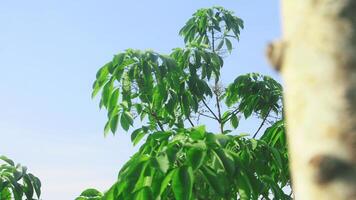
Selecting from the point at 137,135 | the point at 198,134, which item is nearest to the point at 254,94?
the point at 137,135

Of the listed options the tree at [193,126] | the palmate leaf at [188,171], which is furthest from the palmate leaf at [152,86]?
the palmate leaf at [188,171]

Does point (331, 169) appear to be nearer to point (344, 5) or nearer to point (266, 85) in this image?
point (344, 5)

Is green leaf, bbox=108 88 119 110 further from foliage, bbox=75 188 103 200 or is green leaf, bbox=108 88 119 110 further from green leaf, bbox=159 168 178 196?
green leaf, bbox=159 168 178 196

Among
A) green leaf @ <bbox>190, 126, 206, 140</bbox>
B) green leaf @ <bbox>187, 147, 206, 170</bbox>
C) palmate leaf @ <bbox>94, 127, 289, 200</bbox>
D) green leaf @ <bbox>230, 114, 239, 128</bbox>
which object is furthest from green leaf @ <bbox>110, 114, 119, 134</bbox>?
green leaf @ <bbox>187, 147, 206, 170</bbox>

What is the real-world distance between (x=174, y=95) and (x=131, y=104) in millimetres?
548

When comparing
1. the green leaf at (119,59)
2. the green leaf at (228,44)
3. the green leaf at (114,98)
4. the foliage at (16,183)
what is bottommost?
the foliage at (16,183)

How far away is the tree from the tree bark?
242 centimetres

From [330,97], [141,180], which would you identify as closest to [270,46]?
[330,97]

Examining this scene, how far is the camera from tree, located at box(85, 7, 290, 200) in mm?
3740

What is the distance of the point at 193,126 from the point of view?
6.23 metres

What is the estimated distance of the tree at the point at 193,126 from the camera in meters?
3.74

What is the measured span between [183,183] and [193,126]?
106 inches

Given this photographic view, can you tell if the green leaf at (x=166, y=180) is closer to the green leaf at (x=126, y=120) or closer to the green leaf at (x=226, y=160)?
the green leaf at (x=226, y=160)

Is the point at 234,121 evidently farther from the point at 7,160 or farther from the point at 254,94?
the point at 7,160
